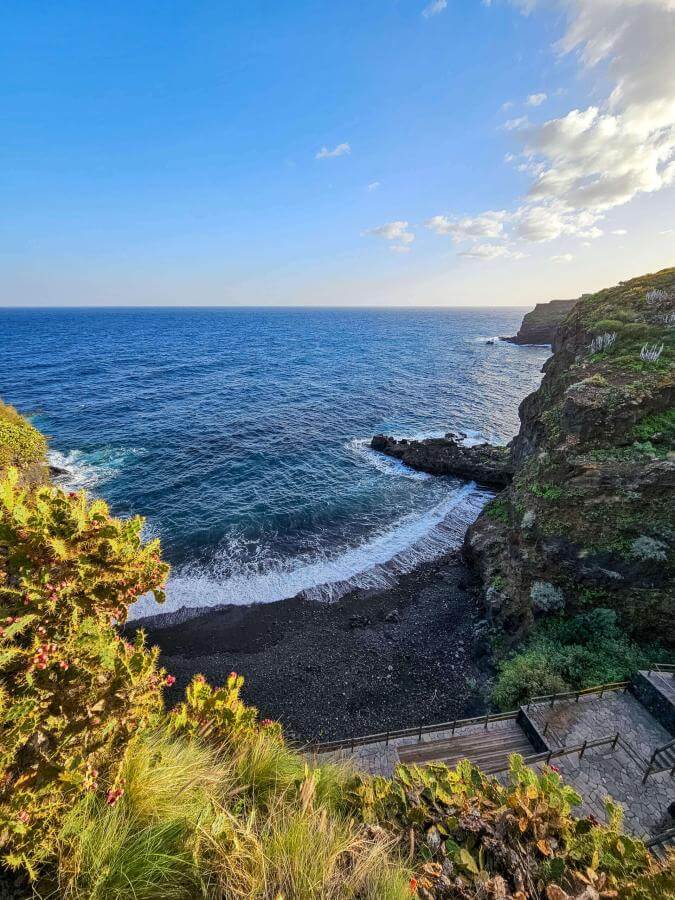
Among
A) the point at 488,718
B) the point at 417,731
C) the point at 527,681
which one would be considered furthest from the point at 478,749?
the point at 527,681

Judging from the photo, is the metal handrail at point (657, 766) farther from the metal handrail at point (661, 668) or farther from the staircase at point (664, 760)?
the metal handrail at point (661, 668)

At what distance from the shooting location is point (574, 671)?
1310cm

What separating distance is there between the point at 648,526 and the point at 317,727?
1538 centimetres

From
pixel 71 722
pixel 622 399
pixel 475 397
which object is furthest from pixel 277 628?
pixel 475 397

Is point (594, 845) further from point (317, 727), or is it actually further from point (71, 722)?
point (317, 727)

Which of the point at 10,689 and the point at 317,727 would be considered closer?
the point at 10,689

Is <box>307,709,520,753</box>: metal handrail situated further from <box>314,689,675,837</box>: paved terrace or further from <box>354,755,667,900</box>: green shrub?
<box>354,755,667,900</box>: green shrub

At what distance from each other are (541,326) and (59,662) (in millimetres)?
150534

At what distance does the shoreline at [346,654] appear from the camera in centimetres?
1500

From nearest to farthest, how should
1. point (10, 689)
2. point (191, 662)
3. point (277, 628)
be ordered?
point (10, 689) < point (191, 662) < point (277, 628)

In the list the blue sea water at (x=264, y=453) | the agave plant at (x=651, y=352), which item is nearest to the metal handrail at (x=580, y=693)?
the blue sea water at (x=264, y=453)

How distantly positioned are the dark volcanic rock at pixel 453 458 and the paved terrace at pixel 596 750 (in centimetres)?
2200

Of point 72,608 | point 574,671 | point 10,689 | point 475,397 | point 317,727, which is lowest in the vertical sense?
point 317,727

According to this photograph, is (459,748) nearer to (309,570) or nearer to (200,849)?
(200,849)
